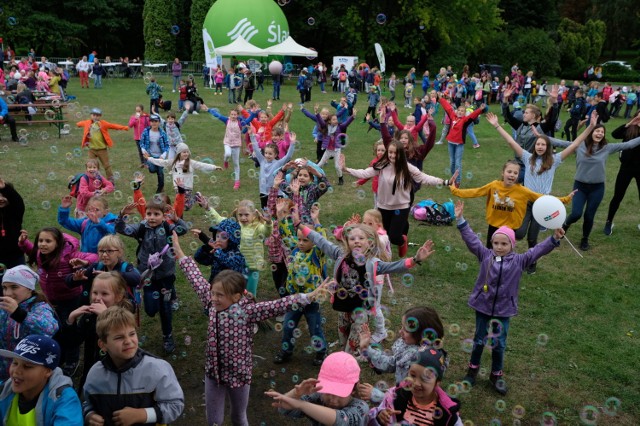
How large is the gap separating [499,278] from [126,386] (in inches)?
138

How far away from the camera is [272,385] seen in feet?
18.9

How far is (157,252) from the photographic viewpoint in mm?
6207

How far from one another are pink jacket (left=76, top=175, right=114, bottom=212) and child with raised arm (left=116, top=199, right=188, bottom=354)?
2118mm

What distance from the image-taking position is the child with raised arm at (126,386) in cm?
364

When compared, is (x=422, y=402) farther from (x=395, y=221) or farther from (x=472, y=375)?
(x=395, y=221)

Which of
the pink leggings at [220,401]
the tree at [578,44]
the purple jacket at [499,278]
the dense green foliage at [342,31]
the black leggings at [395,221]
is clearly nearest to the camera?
the pink leggings at [220,401]

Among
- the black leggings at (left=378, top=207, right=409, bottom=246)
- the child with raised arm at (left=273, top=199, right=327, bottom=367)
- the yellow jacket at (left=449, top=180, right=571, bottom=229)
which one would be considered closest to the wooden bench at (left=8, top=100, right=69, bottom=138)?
the black leggings at (left=378, top=207, right=409, bottom=246)

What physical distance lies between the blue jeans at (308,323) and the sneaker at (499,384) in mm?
1737

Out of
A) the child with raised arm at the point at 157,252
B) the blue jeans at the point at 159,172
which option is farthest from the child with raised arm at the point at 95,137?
the child with raised arm at the point at 157,252

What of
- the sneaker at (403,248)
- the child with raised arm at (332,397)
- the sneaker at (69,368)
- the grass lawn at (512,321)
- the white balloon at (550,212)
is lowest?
the grass lawn at (512,321)

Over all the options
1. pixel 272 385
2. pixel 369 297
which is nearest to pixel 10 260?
pixel 272 385

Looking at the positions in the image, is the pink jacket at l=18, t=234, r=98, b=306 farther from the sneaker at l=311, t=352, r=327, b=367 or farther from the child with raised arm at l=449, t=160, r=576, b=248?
the child with raised arm at l=449, t=160, r=576, b=248

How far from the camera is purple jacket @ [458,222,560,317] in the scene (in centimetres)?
546

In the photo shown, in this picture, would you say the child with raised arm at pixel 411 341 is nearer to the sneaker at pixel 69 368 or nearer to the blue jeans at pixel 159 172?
the sneaker at pixel 69 368
